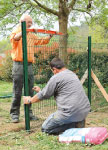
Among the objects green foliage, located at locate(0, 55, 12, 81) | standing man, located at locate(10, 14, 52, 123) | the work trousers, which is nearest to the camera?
standing man, located at locate(10, 14, 52, 123)

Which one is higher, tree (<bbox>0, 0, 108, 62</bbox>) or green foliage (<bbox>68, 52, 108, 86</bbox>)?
tree (<bbox>0, 0, 108, 62</bbox>)

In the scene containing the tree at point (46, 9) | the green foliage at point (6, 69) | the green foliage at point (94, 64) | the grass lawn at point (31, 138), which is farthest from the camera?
the green foliage at point (6, 69)

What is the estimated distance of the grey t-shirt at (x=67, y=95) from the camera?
13.9 feet

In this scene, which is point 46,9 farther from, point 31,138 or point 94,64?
point 31,138

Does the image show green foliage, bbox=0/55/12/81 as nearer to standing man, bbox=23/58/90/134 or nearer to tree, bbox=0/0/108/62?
tree, bbox=0/0/108/62

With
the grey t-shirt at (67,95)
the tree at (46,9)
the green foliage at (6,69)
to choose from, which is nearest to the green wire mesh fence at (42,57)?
the grey t-shirt at (67,95)

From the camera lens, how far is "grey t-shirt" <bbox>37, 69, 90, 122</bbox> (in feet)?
13.9

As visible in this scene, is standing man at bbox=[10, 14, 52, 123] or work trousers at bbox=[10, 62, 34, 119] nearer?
standing man at bbox=[10, 14, 52, 123]

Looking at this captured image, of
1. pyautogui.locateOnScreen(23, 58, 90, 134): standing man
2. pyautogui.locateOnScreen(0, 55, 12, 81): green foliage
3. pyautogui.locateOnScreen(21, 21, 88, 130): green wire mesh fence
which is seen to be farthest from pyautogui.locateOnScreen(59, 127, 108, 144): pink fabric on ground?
pyautogui.locateOnScreen(0, 55, 12, 81): green foliage

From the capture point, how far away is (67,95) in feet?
14.0

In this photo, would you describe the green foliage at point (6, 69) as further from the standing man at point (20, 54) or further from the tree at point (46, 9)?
the standing man at point (20, 54)

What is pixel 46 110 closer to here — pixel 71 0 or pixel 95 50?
pixel 95 50

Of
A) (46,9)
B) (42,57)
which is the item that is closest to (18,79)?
(42,57)

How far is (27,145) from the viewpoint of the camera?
13.2 feet
